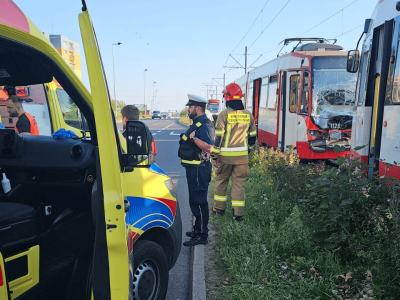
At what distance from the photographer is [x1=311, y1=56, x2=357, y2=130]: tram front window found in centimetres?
962

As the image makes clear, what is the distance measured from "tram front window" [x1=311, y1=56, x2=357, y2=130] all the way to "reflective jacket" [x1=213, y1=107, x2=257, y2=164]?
477cm

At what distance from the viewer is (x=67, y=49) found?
2.25m

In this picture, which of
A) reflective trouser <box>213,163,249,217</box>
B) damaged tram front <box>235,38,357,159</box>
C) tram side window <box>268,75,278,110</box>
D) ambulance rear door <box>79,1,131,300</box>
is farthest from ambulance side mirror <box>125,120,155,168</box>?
tram side window <box>268,75,278,110</box>

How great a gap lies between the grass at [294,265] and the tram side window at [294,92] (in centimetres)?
597

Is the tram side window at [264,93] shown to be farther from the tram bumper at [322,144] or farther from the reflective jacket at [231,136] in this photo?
the reflective jacket at [231,136]

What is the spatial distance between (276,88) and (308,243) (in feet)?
27.9

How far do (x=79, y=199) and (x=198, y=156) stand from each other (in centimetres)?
198

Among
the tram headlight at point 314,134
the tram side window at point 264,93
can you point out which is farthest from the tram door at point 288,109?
the tram side window at point 264,93

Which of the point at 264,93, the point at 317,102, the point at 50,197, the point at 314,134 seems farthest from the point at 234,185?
the point at 264,93

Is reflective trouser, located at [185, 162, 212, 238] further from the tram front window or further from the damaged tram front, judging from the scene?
the tram front window

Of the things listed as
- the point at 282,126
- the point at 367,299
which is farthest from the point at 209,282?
the point at 282,126

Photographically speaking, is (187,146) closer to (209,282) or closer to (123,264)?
(209,282)

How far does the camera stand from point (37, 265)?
2533 mm

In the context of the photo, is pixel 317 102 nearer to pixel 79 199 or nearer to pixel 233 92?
pixel 233 92
